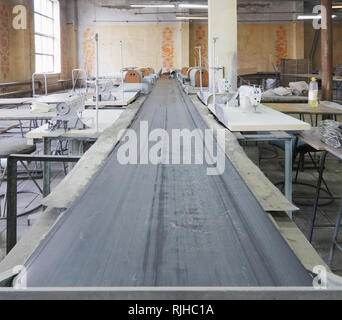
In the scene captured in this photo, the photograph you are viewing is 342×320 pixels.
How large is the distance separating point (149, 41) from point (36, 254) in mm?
14785

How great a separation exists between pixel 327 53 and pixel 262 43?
1078cm

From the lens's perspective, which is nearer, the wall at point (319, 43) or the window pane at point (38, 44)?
the window pane at point (38, 44)

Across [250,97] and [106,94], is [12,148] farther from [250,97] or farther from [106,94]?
[250,97]

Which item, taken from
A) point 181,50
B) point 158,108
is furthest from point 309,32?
point 158,108

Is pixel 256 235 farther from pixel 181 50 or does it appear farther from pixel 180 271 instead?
pixel 181 50

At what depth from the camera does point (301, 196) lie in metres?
3.79

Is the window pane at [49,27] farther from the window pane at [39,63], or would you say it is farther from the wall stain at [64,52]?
the window pane at [39,63]

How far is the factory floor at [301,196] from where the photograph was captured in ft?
9.33

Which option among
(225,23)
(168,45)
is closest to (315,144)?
(225,23)

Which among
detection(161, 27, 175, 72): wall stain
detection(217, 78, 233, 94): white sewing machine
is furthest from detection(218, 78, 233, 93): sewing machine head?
detection(161, 27, 175, 72): wall stain

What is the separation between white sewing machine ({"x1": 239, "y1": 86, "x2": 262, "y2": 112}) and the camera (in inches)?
114

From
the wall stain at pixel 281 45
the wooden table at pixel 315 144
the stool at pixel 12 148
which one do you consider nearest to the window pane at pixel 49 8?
the wall stain at pixel 281 45

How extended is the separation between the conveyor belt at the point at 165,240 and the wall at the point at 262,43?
14.2m
